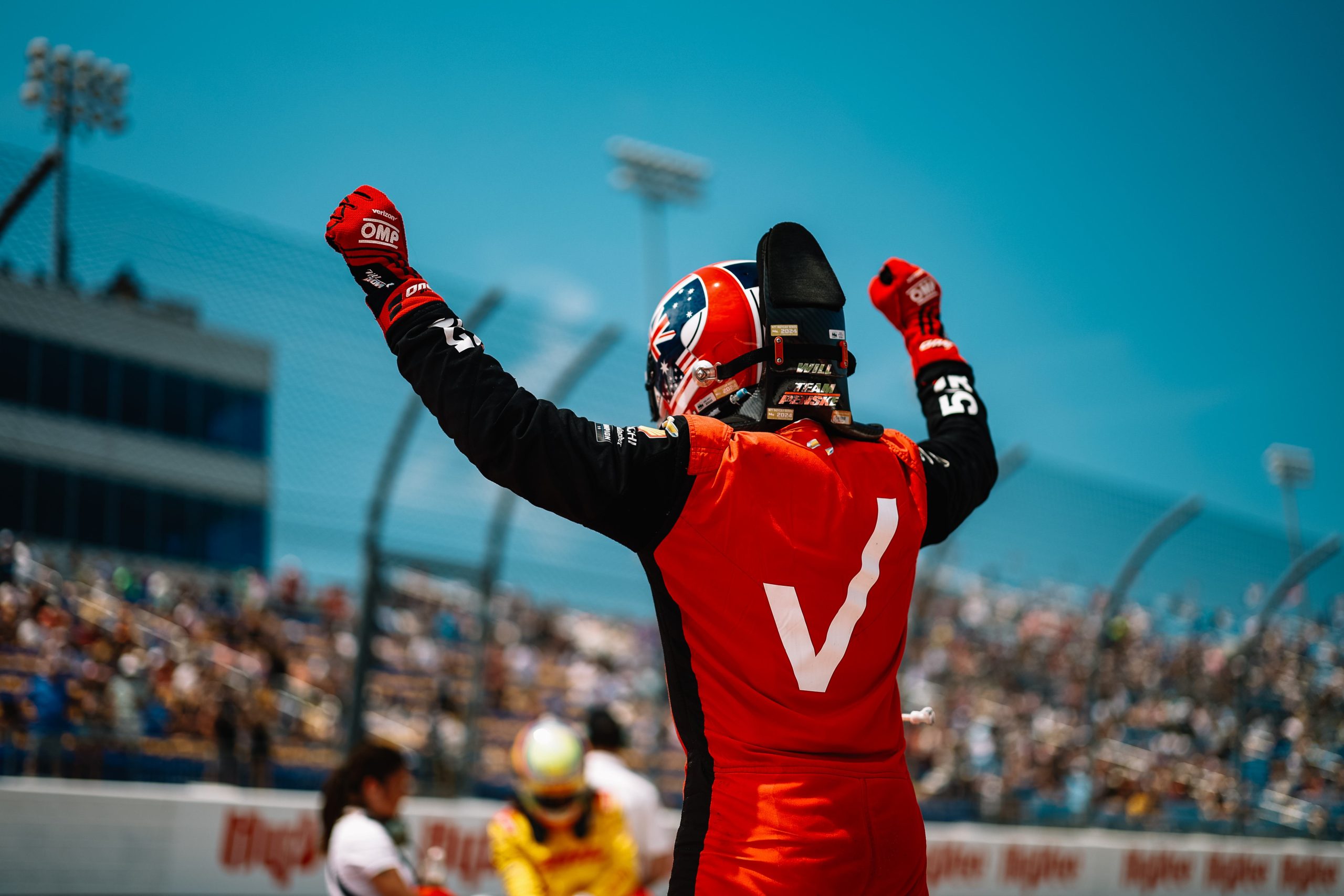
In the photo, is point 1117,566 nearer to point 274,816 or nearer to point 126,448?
point 274,816

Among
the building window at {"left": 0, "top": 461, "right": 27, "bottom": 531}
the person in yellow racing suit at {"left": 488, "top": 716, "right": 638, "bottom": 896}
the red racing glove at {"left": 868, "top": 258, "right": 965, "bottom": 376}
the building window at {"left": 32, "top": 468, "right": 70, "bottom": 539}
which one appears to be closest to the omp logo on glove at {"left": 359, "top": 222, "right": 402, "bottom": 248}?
the red racing glove at {"left": 868, "top": 258, "right": 965, "bottom": 376}

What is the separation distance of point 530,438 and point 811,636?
0.53m

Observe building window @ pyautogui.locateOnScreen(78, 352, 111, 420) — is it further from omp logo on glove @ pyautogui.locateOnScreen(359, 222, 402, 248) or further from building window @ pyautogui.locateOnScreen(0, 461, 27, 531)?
omp logo on glove @ pyautogui.locateOnScreen(359, 222, 402, 248)

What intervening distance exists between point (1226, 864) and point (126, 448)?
11194 mm

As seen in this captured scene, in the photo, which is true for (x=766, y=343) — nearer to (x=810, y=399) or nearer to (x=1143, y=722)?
(x=810, y=399)

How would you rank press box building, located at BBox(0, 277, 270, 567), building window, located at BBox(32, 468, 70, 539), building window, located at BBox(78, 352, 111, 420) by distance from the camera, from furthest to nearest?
1. building window, located at BBox(32, 468, 70, 539)
2. press box building, located at BBox(0, 277, 270, 567)
3. building window, located at BBox(78, 352, 111, 420)

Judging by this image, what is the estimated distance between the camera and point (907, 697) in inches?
Result: 427

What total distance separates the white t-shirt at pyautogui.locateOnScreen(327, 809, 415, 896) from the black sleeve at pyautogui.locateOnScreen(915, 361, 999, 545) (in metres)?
2.59

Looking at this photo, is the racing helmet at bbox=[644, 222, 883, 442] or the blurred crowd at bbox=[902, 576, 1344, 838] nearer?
the racing helmet at bbox=[644, 222, 883, 442]

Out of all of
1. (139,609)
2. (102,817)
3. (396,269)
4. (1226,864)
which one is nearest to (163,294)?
(102,817)

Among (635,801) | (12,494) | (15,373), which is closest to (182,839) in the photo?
(12,494)

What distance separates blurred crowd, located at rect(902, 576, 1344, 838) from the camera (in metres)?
11.1

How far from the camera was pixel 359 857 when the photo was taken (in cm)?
395

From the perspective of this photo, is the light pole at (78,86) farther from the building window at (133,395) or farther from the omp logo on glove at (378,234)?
the omp logo on glove at (378,234)
